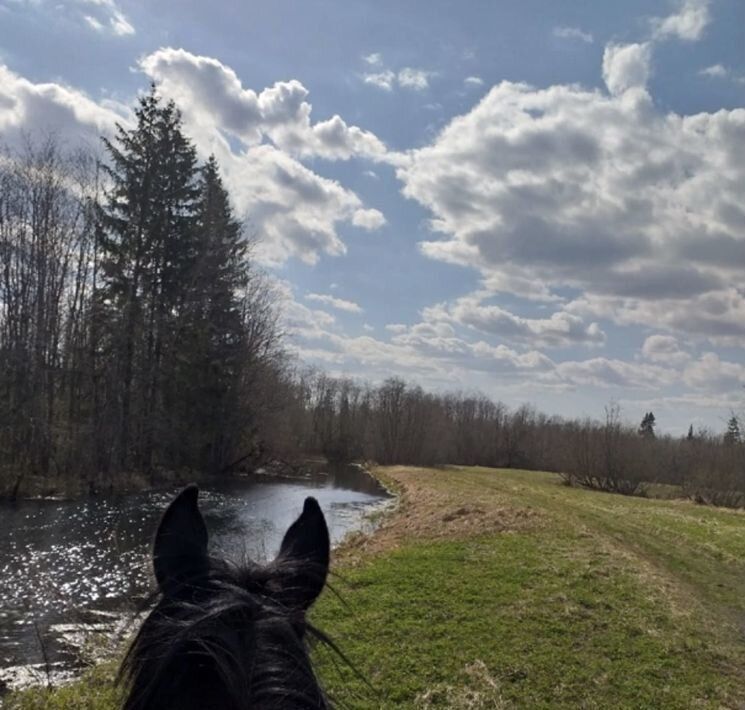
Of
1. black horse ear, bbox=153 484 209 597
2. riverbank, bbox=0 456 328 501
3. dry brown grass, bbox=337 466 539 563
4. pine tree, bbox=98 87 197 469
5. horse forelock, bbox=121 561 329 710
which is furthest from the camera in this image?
pine tree, bbox=98 87 197 469

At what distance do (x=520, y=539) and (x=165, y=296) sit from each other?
23244mm

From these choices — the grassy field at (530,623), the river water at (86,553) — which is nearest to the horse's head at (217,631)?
the river water at (86,553)

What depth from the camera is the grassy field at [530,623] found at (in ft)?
20.1

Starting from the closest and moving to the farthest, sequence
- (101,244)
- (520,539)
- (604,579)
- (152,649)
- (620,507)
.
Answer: (152,649)
(604,579)
(520,539)
(620,507)
(101,244)

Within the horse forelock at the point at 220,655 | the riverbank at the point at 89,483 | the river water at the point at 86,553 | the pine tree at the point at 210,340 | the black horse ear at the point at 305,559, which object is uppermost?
the pine tree at the point at 210,340

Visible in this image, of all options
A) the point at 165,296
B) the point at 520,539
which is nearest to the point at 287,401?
the point at 165,296

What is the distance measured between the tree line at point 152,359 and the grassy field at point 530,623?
15.4m

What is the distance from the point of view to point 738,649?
7.69m

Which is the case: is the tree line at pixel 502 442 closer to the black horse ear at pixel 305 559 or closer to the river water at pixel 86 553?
the river water at pixel 86 553

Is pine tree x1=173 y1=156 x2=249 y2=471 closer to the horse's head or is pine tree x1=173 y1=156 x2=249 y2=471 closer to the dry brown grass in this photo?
the dry brown grass

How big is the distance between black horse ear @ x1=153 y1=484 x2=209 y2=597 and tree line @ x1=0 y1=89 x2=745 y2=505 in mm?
21285

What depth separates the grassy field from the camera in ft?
20.1

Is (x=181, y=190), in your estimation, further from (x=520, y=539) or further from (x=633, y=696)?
(x=633, y=696)

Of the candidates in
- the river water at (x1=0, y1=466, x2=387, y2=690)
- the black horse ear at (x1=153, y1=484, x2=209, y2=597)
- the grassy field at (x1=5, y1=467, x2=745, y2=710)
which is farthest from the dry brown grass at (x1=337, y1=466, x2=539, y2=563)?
the black horse ear at (x1=153, y1=484, x2=209, y2=597)
